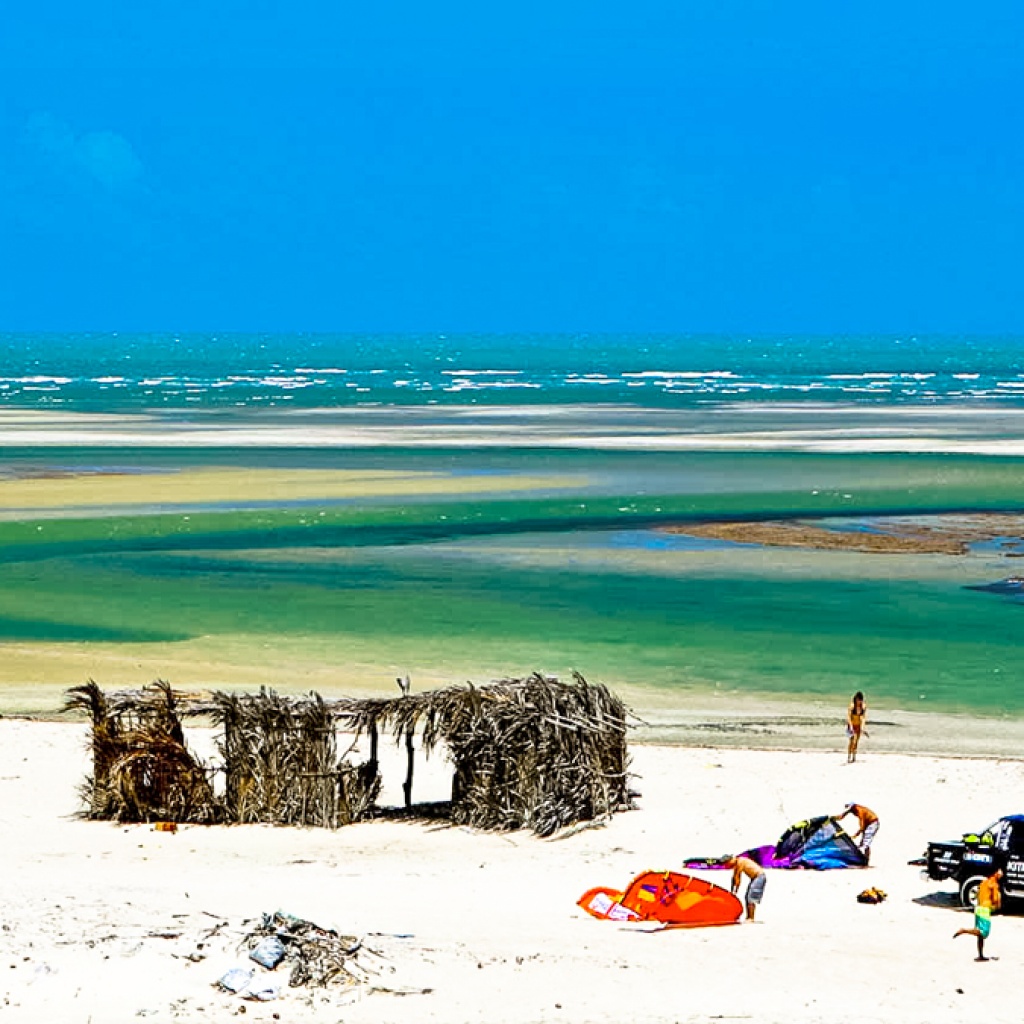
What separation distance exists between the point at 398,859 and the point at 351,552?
29641 mm

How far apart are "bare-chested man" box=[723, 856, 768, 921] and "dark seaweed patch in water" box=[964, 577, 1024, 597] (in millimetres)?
24961

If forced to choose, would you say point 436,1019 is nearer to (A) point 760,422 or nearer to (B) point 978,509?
(B) point 978,509

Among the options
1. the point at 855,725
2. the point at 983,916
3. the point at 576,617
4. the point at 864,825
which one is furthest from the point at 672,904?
the point at 576,617

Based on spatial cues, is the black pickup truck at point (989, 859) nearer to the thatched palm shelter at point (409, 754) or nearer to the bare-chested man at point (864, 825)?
the bare-chested man at point (864, 825)

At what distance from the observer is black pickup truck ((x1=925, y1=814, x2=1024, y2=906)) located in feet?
64.5

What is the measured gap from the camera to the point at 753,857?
21547mm

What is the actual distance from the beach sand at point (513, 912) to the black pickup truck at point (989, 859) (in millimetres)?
381

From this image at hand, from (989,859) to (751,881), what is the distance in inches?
96.2

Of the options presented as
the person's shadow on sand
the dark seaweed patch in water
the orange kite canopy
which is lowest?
the person's shadow on sand

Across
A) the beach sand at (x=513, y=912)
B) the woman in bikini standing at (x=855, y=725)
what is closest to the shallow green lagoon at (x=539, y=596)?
the woman in bikini standing at (x=855, y=725)

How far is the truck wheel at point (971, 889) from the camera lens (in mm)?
19766

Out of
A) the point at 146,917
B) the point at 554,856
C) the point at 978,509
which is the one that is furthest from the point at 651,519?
the point at 146,917

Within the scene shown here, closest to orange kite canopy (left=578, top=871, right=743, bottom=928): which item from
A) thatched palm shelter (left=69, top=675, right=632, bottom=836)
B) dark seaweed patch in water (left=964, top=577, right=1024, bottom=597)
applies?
thatched palm shelter (left=69, top=675, right=632, bottom=836)

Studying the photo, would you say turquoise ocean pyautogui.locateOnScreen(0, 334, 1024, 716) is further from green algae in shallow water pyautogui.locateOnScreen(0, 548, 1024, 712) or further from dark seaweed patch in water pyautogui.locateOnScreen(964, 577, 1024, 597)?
dark seaweed patch in water pyautogui.locateOnScreen(964, 577, 1024, 597)
